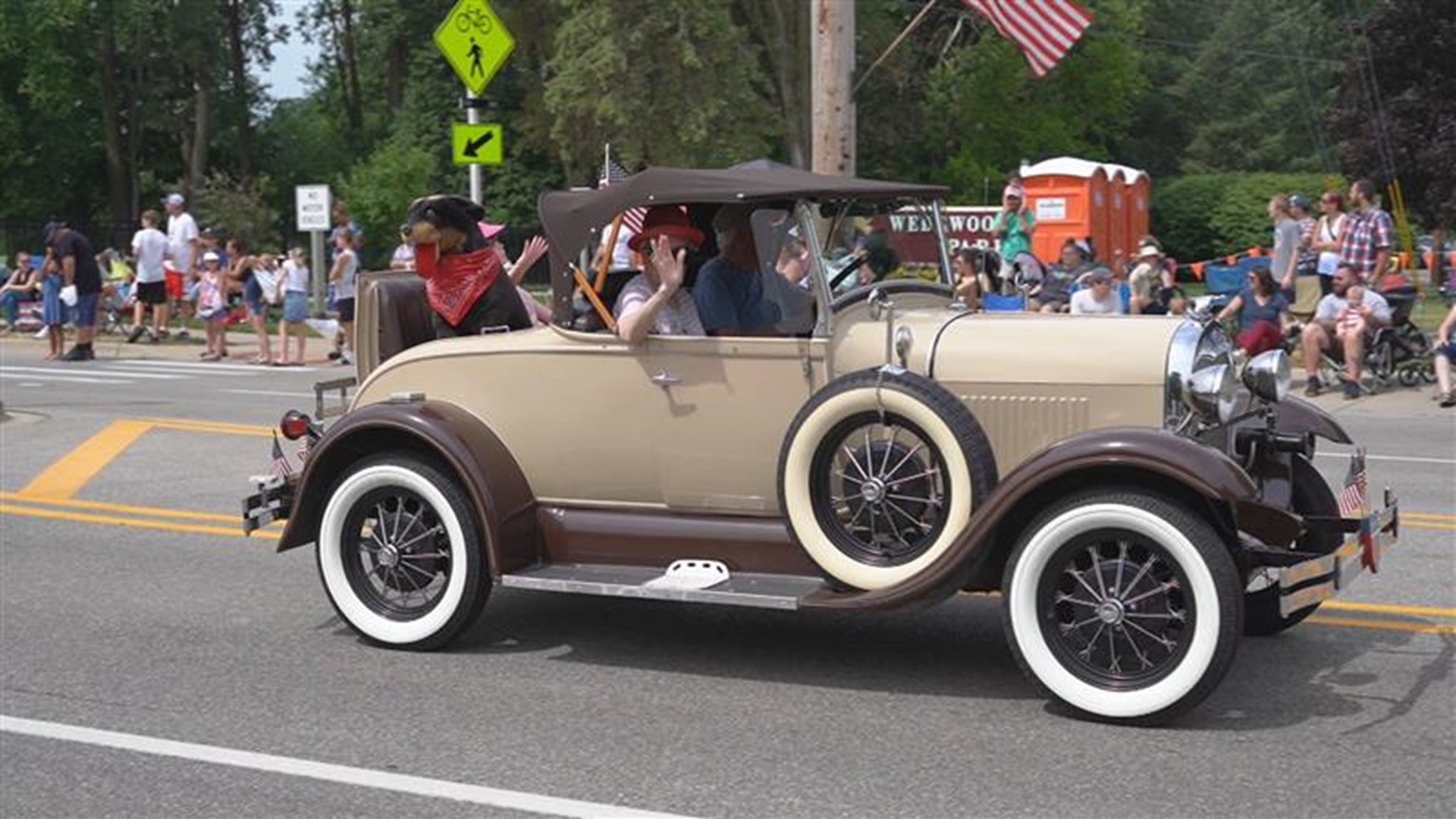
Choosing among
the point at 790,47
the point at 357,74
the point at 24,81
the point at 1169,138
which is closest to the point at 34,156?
the point at 24,81

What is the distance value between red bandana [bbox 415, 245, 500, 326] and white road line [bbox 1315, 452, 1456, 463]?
22.7ft

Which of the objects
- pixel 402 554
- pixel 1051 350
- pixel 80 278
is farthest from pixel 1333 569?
pixel 80 278

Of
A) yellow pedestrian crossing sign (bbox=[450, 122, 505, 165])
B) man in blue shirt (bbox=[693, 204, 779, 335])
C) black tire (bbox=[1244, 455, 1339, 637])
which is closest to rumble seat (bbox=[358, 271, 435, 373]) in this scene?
man in blue shirt (bbox=[693, 204, 779, 335])

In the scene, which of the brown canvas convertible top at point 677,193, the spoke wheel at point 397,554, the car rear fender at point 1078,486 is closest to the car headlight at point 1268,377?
the car rear fender at point 1078,486

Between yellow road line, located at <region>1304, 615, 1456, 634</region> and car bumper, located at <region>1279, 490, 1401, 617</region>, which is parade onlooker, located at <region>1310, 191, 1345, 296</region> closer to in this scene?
yellow road line, located at <region>1304, 615, 1456, 634</region>

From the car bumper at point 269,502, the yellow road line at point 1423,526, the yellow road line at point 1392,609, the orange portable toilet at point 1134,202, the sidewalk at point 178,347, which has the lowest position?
the yellow road line at point 1392,609

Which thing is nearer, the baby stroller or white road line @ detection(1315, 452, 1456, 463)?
white road line @ detection(1315, 452, 1456, 463)

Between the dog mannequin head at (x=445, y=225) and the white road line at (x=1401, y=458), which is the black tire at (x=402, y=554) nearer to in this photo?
the dog mannequin head at (x=445, y=225)

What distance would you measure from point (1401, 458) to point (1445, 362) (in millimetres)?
3707

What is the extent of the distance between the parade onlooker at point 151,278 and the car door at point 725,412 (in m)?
17.9

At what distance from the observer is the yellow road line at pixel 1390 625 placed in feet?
22.8

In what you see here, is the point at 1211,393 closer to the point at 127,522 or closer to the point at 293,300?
the point at 127,522

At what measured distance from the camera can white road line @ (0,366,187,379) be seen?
19.6 metres

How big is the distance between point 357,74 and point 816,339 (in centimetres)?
6483
